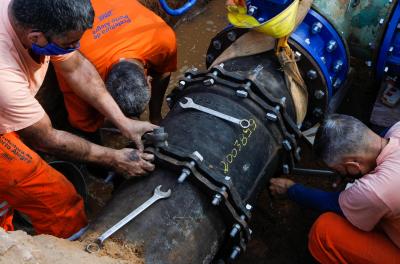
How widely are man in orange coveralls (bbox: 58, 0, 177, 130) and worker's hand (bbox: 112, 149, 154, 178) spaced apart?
66 cm

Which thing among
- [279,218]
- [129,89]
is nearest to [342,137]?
[279,218]

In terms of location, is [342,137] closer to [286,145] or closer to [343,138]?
[343,138]

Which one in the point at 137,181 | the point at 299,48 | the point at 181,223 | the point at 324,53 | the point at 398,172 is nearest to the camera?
the point at 181,223

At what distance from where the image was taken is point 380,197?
2.14 m

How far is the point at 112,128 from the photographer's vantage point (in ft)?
11.8

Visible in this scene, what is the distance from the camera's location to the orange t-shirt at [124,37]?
115 inches

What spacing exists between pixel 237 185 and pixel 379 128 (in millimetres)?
1640

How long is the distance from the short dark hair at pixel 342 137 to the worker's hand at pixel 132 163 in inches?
35.9

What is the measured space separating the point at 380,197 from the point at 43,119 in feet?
5.30

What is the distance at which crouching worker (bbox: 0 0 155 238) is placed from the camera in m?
1.95

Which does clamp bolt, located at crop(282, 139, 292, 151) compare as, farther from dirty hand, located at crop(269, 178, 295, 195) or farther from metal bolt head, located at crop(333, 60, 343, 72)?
metal bolt head, located at crop(333, 60, 343, 72)

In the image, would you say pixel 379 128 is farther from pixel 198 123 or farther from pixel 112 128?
pixel 112 128

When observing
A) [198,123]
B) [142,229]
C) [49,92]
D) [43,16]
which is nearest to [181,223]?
[142,229]

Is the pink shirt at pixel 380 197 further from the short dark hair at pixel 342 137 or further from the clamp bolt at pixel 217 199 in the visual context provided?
the clamp bolt at pixel 217 199
